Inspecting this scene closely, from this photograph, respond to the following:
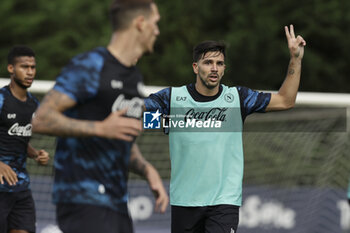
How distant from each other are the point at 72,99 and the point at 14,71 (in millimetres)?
3403

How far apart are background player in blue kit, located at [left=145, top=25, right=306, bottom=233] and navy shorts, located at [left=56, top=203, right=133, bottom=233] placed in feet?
7.04

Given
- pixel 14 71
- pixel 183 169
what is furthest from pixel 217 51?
pixel 14 71

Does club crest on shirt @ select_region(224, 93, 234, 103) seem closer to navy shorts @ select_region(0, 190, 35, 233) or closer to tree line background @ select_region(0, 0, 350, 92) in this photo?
navy shorts @ select_region(0, 190, 35, 233)

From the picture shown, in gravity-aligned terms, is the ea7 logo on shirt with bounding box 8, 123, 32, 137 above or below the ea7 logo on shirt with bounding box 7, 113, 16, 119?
below

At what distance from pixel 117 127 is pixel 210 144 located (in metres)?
2.52

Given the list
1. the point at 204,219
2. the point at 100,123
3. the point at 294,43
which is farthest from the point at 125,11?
the point at 204,219

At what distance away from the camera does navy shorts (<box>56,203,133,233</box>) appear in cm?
354

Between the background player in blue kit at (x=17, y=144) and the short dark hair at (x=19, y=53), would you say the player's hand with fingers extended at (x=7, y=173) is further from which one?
the short dark hair at (x=19, y=53)

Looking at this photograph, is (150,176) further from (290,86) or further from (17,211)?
(17,211)

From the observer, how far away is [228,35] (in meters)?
25.9

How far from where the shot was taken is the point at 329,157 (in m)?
11.0

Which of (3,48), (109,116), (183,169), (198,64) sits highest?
(3,48)

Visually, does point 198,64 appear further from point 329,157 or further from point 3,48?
point 3,48

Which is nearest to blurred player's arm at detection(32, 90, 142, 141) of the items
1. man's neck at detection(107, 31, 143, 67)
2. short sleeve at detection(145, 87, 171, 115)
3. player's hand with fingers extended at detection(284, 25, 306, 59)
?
man's neck at detection(107, 31, 143, 67)
